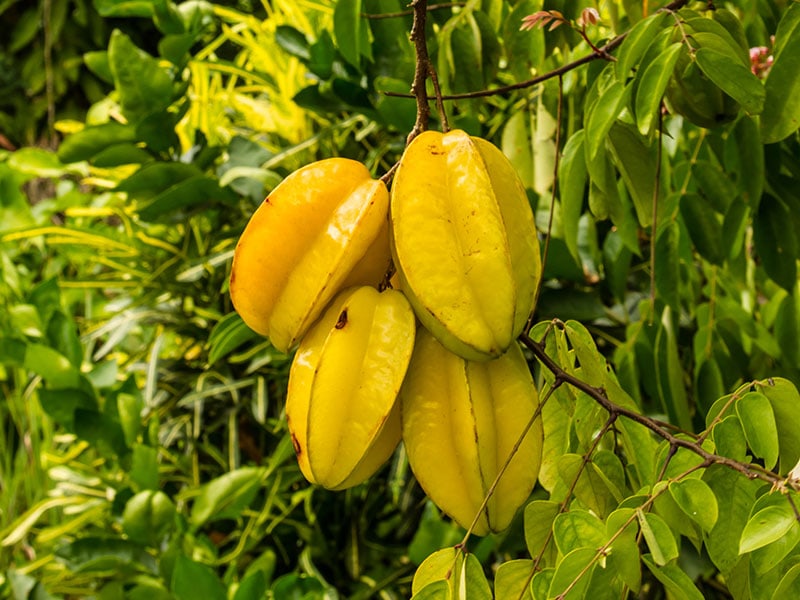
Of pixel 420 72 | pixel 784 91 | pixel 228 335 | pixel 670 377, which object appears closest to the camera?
pixel 420 72

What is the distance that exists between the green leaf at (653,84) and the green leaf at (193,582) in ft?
2.59

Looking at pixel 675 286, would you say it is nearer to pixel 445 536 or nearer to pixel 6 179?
pixel 445 536

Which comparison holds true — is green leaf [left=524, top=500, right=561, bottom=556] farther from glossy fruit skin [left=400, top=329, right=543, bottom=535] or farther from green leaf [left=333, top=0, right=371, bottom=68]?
green leaf [left=333, top=0, right=371, bottom=68]

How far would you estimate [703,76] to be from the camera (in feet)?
2.62

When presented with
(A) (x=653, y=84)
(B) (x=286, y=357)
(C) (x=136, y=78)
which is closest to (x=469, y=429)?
(A) (x=653, y=84)

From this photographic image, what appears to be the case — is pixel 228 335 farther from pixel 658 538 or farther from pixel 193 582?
pixel 658 538

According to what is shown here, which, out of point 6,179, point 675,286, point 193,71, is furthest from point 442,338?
point 6,179

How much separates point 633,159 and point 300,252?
327mm

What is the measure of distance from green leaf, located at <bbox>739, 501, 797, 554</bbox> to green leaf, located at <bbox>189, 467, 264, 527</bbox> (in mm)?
1013

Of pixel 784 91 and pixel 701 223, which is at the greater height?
pixel 784 91

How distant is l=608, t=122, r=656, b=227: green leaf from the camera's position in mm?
808

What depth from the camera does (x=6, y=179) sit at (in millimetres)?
2078

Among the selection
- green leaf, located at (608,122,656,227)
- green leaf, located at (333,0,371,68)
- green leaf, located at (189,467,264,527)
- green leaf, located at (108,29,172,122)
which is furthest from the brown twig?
green leaf, located at (108,29,172,122)

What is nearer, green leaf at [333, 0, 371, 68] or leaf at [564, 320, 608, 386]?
leaf at [564, 320, 608, 386]
